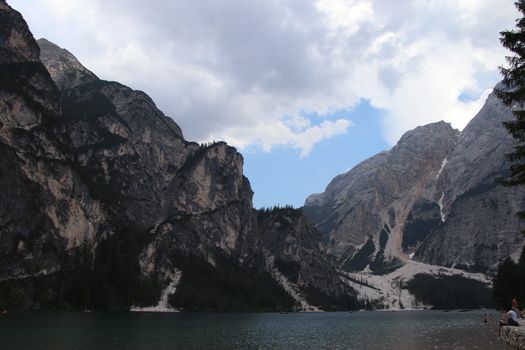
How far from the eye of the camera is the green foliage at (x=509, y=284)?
5357 inches

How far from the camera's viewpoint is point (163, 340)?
255 ft

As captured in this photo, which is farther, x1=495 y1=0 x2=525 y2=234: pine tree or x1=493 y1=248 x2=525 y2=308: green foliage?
x1=493 y1=248 x2=525 y2=308: green foliage

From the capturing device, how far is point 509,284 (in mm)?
147500

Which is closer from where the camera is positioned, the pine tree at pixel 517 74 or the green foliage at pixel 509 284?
the pine tree at pixel 517 74

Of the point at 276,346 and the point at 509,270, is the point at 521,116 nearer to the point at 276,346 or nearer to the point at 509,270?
the point at 276,346

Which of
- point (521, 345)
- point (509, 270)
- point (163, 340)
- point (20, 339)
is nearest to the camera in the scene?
point (521, 345)

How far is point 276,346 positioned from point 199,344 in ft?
35.8

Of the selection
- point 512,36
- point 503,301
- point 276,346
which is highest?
point 512,36

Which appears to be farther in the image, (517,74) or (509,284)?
(509,284)

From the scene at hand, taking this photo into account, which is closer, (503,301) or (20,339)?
(20,339)

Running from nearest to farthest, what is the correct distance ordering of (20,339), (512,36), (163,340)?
1. (512,36)
2. (20,339)
3. (163,340)

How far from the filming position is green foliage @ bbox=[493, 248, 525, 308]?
446ft

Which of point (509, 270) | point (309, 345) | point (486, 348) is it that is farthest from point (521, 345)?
point (509, 270)

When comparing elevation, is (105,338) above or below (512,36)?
below
